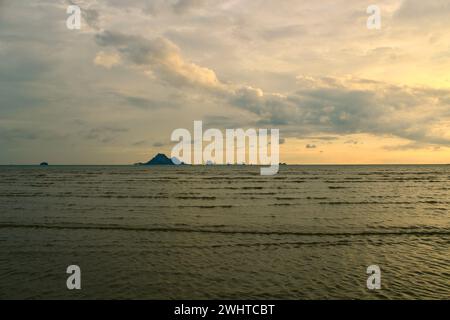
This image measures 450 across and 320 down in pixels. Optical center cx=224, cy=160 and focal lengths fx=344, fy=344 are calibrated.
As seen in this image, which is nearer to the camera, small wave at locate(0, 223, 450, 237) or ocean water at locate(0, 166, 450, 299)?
ocean water at locate(0, 166, 450, 299)

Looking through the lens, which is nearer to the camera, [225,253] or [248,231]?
[225,253]

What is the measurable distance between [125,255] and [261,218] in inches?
515

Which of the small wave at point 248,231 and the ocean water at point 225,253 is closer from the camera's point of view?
the ocean water at point 225,253

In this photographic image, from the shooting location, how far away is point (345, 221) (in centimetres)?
2586

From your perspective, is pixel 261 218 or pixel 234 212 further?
pixel 234 212

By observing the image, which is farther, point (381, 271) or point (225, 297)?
point (381, 271)

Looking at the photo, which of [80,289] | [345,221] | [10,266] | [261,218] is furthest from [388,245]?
[10,266]
